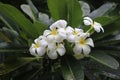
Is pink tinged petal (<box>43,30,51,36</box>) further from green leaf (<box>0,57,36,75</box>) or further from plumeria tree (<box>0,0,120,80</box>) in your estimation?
green leaf (<box>0,57,36,75</box>)

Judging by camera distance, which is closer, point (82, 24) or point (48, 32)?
point (48, 32)

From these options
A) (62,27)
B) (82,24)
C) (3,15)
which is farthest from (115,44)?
(3,15)

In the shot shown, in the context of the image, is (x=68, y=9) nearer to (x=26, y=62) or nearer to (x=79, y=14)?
(x=79, y=14)

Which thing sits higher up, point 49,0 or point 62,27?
point 49,0

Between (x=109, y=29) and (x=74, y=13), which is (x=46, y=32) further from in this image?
(x=109, y=29)

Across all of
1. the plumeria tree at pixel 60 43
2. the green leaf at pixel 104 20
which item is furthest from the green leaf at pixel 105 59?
the green leaf at pixel 104 20

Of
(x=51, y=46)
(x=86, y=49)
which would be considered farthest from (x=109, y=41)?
(x=51, y=46)
